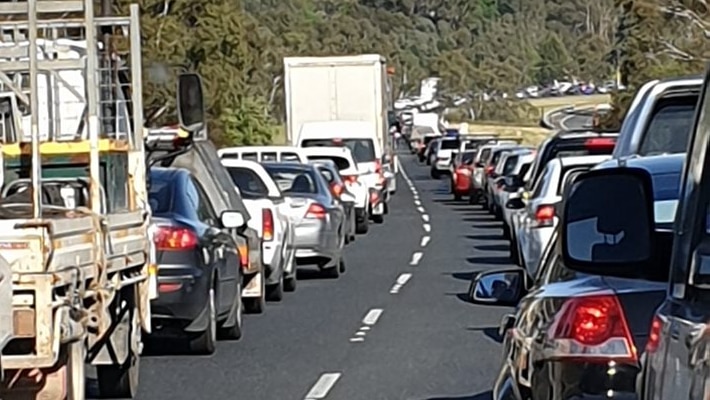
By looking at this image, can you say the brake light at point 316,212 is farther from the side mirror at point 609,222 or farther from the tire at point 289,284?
the side mirror at point 609,222

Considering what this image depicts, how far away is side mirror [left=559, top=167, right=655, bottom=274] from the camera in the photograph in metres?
5.33

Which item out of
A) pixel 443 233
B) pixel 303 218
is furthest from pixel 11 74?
pixel 443 233

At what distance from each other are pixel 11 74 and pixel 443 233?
2073 centimetres

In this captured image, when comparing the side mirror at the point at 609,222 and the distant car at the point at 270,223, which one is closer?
the side mirror at the point at 609,222

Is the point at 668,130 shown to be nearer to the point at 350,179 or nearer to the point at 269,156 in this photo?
the point at 269,156

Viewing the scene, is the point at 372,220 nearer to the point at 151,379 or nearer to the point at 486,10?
the point at 151,379

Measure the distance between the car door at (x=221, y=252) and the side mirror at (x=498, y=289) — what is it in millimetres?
6537

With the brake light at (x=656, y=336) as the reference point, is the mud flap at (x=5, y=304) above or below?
below

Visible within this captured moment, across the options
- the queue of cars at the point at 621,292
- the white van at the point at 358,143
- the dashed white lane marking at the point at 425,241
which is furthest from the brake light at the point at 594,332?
the white van at the point at 358,143

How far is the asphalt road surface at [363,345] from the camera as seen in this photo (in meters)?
12.8

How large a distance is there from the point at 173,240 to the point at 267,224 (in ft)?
16.1

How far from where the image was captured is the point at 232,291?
50.5 ft

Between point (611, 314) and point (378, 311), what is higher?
point (611, 314)

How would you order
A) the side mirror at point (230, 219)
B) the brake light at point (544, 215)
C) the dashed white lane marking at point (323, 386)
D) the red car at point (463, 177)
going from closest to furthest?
the dashed white lane marking at point (323, 386) < the side mirror at point (230, 219) < the brake light at point (544, 215) < the red car at point (463, 177)
